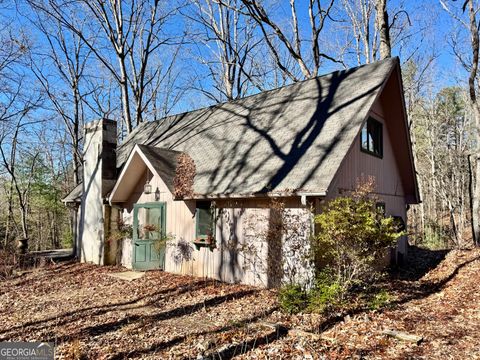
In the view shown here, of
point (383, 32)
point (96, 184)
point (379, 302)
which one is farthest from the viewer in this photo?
point (383, 32)

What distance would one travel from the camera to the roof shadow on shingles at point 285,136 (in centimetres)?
829

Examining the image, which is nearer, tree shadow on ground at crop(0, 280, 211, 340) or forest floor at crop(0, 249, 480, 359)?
forest floor at crop(0, 249, 480, 359)

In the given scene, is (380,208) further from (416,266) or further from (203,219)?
(416,266)

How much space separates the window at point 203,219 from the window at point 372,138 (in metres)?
4.99

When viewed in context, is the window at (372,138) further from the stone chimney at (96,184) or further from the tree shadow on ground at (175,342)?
the stone chimney at (96,184)

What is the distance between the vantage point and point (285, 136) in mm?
9938

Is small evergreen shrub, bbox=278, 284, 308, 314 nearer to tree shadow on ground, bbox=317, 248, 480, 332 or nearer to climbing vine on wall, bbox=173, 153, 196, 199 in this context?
tree shadow on ground, bbox=317, 248, 480, 332

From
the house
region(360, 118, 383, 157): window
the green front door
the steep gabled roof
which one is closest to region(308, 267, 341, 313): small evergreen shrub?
the house

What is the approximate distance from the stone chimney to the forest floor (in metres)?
2.87

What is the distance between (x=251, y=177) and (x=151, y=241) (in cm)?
443

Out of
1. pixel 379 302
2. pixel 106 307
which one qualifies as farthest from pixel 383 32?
pixel 106 307

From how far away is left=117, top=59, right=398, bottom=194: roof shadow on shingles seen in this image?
829 centimetres

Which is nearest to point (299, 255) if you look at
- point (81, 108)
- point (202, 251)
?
point (202, 251)

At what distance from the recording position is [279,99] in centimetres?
1205
